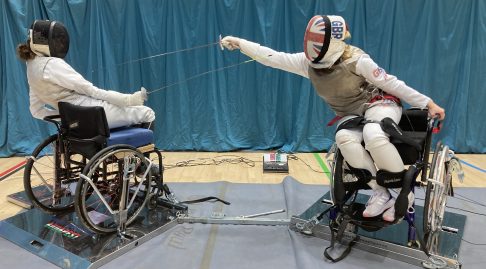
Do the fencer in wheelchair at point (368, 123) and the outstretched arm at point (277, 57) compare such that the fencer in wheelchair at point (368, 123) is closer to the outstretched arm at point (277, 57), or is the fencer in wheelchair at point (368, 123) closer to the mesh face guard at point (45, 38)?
the outstretched arm at point (277, 57)

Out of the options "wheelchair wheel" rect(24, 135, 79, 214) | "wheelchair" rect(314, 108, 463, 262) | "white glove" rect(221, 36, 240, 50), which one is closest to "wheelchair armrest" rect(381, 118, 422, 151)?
"wheelchair" rect(314, 108, 463, 262)

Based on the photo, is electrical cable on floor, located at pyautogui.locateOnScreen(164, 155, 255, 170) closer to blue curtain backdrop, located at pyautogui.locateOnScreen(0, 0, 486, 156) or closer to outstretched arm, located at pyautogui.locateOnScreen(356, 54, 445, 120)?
blue curtain backdrop, located at pyautogui.locateOnScreen(0, 0, 486, 156)

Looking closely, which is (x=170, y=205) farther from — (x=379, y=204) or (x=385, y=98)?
(x=385, y=98)

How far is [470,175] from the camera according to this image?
137 inches

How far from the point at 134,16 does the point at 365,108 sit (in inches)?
104

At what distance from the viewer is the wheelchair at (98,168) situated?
7.21ft

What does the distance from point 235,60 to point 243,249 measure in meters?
2.29

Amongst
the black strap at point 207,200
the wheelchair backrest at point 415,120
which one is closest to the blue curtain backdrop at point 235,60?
the black strap at point 207,200

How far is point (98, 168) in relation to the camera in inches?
93.1

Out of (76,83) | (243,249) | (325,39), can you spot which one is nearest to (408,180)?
(325,39)

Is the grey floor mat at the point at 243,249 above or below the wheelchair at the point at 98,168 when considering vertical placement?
below

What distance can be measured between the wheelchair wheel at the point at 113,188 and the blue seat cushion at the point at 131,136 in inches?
4.2

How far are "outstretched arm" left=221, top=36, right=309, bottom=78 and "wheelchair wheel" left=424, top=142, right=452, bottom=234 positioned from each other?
85 centimetres

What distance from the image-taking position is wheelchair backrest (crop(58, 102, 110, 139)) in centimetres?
223
